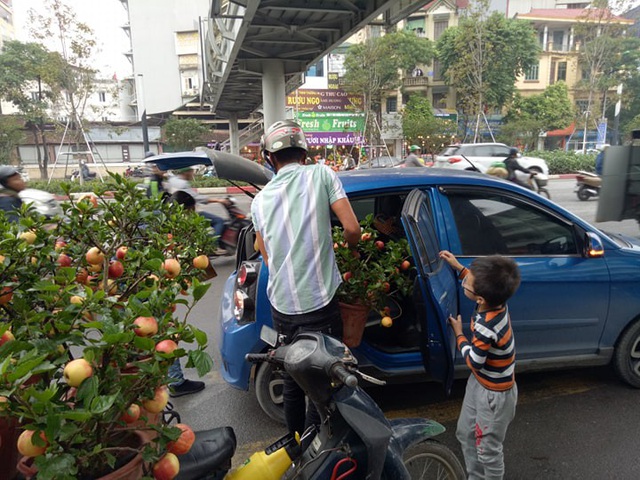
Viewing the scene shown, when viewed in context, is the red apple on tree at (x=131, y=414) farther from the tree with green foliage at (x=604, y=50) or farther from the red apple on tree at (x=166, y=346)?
the tree with green foliage at (x=604, y=50)

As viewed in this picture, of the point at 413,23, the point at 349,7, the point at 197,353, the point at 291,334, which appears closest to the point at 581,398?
the point at 291,334

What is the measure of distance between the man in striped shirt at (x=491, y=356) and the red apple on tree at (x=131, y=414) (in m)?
1.46

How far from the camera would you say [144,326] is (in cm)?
110

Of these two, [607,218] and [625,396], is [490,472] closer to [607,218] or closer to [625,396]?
[625,396]

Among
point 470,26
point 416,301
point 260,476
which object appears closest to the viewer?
point 260,476

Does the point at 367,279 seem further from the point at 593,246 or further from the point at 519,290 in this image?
the point at 593,246

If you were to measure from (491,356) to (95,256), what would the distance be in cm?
169

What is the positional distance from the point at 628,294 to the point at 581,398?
780mm

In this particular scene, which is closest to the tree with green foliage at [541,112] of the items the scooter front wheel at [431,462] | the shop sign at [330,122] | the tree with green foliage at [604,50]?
the tree with green foliage at [604,50]

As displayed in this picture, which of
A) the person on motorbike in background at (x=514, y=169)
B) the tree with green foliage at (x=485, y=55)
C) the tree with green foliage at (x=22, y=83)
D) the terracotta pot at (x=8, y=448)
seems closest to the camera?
the terracotta pot at (x=8, y=448)

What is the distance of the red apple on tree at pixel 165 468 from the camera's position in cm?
117

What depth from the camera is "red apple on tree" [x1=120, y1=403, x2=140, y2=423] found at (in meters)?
1.13

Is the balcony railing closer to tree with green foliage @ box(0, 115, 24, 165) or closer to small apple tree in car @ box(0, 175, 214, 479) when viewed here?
tree with green foliage @ box(0, 115, 24, 165)

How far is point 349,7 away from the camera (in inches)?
370
